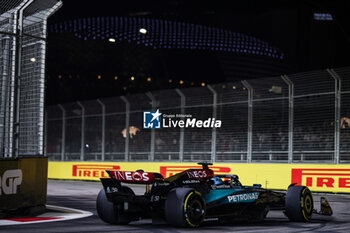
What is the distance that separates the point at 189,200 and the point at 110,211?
1.35 metres

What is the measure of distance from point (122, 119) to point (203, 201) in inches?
648

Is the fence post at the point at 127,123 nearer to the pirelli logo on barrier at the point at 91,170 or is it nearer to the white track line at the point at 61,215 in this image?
the pirelli logo on barrier at the point at 91,170

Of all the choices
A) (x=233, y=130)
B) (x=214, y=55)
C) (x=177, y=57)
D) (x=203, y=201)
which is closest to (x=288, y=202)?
(x=203, y=201)

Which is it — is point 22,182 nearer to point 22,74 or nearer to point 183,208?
point 22,74

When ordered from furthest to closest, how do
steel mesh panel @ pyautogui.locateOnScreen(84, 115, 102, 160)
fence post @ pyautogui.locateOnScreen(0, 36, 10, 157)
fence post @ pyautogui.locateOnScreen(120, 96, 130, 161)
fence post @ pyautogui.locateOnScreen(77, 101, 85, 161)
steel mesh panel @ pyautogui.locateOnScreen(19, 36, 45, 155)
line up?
fence post @ pyautogui.locateOnScreen(77, 101, 85, 161) < steel mesh panel @ pyautogui.locateOnScreen(84, 115, 102, 160) < fence post @ pyautogui.locateOnScreen(120, 96, 130, 161) < steel mesh panel @ pyautogui.locateOnScreen(19, 36, 45, 155) < fence post @ pyautogui.locateOnScreen(0, 36, 10, 157)

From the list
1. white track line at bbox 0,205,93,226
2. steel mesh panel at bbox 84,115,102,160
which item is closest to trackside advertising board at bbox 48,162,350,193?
steel mesh panel at bbox 84,115,102,160

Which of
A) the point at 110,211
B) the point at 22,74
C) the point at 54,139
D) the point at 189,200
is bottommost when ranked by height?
the point at 110,211

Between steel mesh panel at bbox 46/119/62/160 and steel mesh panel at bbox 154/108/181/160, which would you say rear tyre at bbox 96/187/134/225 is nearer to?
steel mesh panel at bbox 154/108/181/160

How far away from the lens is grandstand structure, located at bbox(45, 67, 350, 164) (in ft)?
61.1

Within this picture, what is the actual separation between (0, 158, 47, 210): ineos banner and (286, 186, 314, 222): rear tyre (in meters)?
4.83

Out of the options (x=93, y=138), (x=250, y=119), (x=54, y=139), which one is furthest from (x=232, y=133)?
(x=54, y=139)

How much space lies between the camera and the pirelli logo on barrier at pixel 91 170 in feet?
82.9

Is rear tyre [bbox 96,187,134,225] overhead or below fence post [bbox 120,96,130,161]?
below

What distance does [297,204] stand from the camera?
33.6 feet
